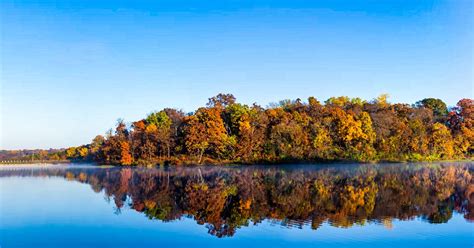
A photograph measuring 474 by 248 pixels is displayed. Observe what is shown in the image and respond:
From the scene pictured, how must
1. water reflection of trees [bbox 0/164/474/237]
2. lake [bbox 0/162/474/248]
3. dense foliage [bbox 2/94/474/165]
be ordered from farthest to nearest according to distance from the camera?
dense foliage [bbox 2/94/474/165], water reflection of trees [bbox 0/164/474/237], lake [bbox 0/162/474/248]

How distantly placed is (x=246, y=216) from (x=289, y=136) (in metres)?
38.4

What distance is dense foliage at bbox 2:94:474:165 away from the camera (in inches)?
2121

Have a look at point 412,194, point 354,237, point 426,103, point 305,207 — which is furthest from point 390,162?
point 354,237

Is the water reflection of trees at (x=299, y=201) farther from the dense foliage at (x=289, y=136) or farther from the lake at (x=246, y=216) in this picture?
the dense foliage at (x=289, y=136)

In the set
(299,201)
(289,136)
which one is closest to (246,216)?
(299,201)

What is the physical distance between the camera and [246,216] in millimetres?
16062

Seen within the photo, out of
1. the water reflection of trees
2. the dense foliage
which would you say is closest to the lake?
the water reflection of trees

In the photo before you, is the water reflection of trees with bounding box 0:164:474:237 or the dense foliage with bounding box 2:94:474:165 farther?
the dense foliage with bounding box 2:94:474:165

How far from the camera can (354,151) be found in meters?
54.0

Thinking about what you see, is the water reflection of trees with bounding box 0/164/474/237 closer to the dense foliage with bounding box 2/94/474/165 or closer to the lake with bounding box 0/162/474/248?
the lake with bounding box 0/162/474/248

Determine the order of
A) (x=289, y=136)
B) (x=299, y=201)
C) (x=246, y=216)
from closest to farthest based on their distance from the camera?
(x=246, y=216) < (x=299, y=201) < (x=289, y=136)

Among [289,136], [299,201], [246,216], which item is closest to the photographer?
[246,216]

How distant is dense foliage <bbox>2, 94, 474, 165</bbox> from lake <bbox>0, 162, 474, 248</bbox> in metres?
28.1

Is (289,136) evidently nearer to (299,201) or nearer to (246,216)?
(299,201)
